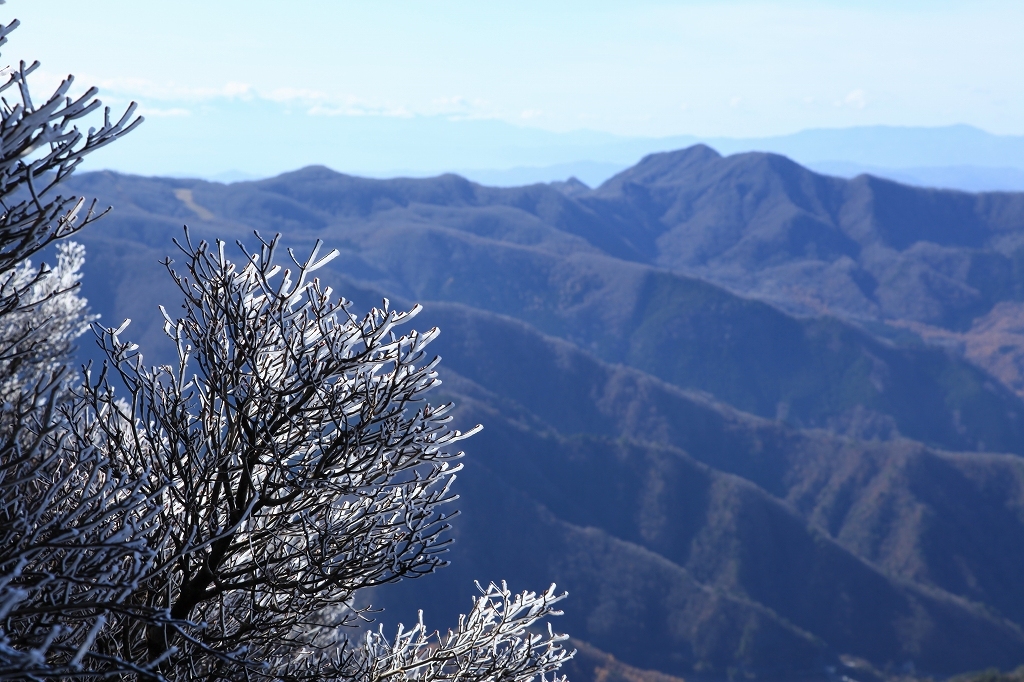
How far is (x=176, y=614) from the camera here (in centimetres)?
611

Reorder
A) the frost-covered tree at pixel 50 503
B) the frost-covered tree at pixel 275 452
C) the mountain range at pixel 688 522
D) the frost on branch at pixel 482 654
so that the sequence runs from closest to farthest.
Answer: the frost-covered tree at pixel 50 503
the frost-covered tree at pixel 275 452
the frost on branch at pixel 482 654
the mountain range at pixel 688 522

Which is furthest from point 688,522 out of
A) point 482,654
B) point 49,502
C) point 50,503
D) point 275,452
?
point 49,502

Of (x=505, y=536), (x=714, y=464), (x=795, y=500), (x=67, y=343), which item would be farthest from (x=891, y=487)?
(x=67, y=343)

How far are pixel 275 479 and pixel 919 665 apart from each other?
391 feet

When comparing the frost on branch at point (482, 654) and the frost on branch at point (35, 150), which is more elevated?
the frost on branch at point (35, 150)

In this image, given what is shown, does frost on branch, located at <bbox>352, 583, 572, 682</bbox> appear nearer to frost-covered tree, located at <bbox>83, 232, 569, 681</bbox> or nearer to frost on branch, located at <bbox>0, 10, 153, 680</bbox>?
frost-covered tree, located at <bbox>83, 232, 569, 681</bbox>

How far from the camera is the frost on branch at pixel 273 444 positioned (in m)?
6.10

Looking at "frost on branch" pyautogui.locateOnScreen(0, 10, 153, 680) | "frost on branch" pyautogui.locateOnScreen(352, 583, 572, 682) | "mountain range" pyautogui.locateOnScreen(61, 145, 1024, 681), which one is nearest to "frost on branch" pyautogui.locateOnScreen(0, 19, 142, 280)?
"frost on branch" pyautogui.locateOnScreen(0, 10, 153, 680)

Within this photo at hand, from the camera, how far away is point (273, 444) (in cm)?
577

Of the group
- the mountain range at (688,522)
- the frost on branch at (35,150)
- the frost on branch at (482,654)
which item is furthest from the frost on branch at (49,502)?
the mountain range at (688,522)

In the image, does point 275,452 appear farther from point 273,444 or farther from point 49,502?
point 49,502

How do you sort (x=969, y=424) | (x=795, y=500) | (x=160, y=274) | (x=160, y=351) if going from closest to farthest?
(x=160, y=351) → (x=160, y=274) → (x=795, y=500) → (x=969, y=424)

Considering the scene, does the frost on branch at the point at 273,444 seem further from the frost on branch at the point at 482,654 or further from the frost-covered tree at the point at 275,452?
the frost on branch at the point at 482,654

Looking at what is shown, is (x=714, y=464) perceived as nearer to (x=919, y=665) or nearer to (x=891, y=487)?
(x=891, y=487)
